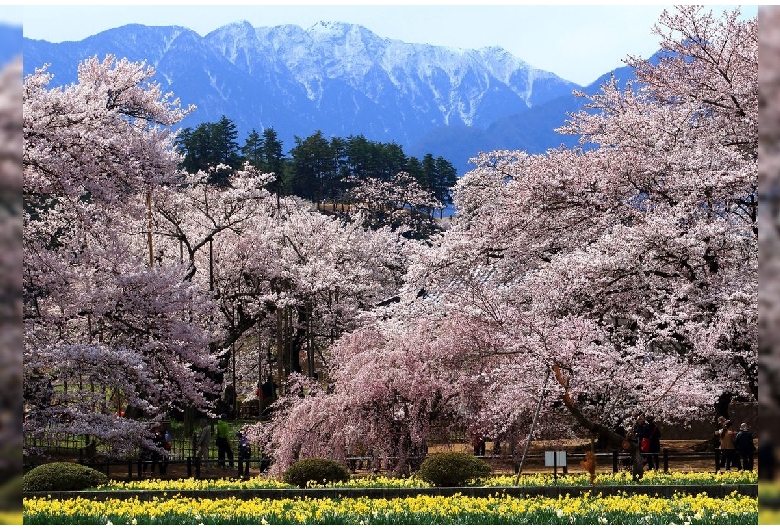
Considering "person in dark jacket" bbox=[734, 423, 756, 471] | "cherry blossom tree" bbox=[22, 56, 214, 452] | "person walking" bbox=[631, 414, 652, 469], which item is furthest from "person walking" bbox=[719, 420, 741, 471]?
"cherry blossom tree" bbox=[22, 56, 214, 452]

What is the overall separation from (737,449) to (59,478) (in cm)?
1298

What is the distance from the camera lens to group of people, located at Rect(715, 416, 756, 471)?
58.7ft

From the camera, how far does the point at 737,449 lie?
58.4ft

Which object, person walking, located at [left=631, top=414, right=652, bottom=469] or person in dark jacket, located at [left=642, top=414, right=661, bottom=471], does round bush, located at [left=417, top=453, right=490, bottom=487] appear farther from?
person in dark jacket, located at [left=642, top=414, right=661, bottom=471]

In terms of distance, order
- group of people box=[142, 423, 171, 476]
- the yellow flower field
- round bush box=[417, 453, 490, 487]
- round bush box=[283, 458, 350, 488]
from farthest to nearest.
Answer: group of people box=[142, 423, 171, 476], round bush box=[283, 458, 350, 488], round bush box=[417, 453, 490, 487], the yellow flower field

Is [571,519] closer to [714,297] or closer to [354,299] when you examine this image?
[714,297]

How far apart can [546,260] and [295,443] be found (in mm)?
8595

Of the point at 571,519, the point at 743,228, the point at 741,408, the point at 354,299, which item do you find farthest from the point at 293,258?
the point at 571,519


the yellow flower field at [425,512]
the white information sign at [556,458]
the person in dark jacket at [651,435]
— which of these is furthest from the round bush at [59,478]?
the person in dark jacket at [651,435]

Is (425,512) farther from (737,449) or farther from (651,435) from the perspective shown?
(651,435)

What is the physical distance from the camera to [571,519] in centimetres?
1017

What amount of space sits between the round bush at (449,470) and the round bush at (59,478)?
6.00 metres

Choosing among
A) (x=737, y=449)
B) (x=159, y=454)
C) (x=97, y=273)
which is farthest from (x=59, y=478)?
(x=737, y=449)

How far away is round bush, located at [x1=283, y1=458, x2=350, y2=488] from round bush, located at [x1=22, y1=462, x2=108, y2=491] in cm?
359
